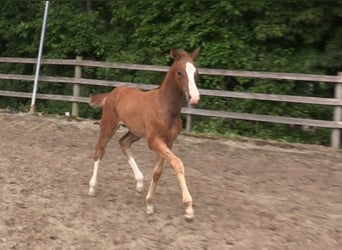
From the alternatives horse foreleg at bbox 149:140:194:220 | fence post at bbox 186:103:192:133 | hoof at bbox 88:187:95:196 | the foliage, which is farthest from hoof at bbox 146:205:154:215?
fence post at bbox 186:103:192:133

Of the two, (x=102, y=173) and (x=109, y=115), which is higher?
(x=109, y=115)

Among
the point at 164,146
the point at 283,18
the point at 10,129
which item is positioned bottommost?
the point at 10,129

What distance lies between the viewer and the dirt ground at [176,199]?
4.90m

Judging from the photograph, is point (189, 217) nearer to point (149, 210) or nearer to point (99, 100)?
point (149, 210)

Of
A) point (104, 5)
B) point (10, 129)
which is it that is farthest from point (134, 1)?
point (10, 129)

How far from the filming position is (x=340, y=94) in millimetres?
9414

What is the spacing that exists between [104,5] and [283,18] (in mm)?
5577

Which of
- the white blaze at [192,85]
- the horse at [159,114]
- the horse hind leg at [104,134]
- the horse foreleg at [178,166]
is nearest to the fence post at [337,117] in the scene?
the horse at [159,114]

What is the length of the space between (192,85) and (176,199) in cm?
175

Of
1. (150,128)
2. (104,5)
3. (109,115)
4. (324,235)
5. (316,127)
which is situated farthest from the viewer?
(104,5)

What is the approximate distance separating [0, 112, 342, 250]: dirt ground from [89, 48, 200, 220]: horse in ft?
1.14

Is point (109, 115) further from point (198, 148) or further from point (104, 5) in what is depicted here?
point (104, 5)

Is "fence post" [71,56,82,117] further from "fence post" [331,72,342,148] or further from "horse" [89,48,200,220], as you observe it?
"horse" [89,48,200,220]

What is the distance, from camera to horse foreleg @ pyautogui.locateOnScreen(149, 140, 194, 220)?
17.0 ft
